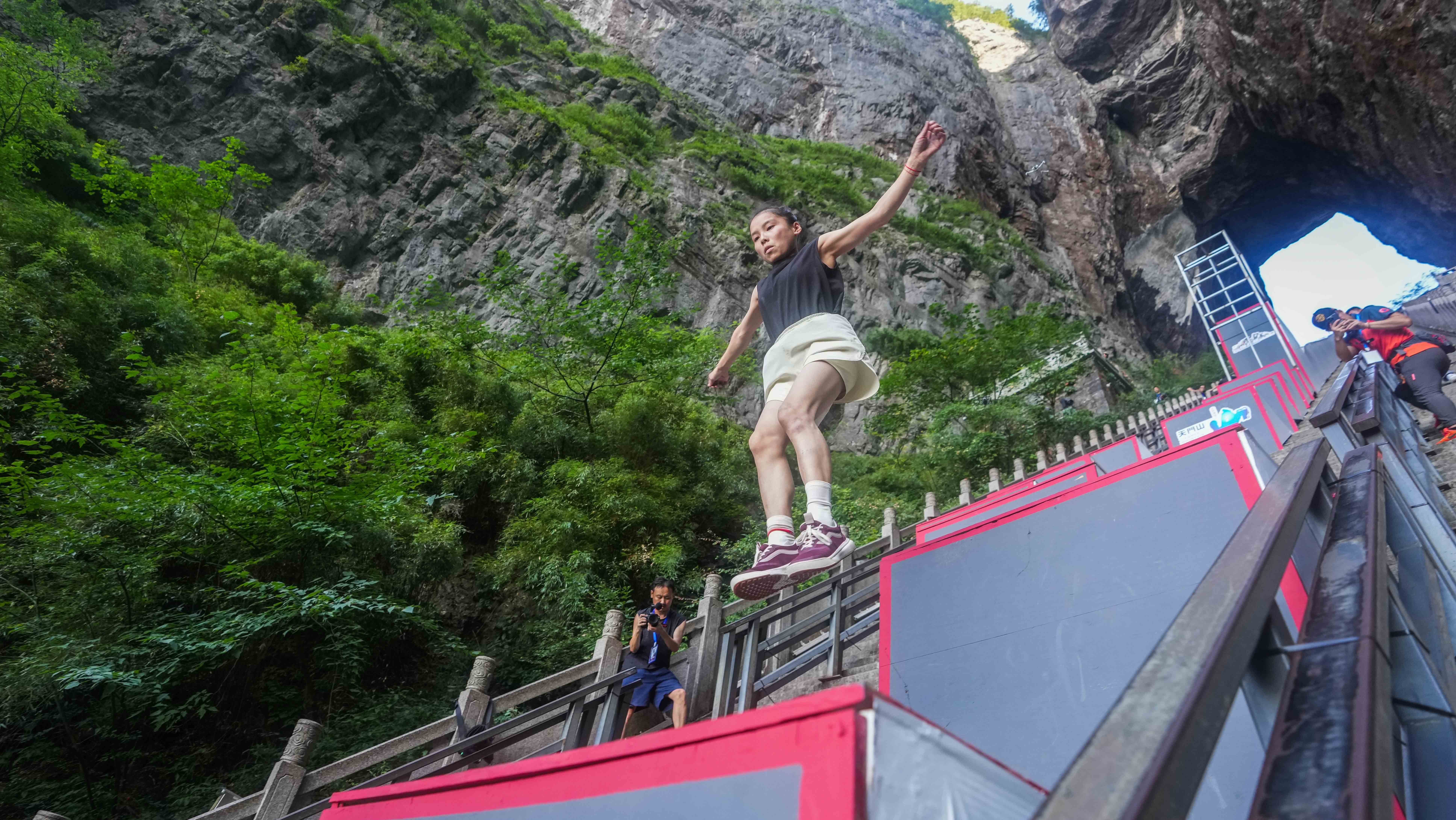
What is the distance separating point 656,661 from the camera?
3.85 m

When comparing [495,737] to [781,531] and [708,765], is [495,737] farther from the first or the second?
[708,765]

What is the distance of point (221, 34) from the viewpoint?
1955 centimetres

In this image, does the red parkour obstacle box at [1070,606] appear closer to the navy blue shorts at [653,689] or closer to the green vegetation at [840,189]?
the navy blue shorts at [653,689]

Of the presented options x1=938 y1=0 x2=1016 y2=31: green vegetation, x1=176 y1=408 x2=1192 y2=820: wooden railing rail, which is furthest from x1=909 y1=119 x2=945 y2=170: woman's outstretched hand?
x1=938 y1=0 x2=1016 y2=31: green vegetation

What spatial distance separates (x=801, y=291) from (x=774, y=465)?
775 mm

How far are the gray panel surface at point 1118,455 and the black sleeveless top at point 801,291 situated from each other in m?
5.98

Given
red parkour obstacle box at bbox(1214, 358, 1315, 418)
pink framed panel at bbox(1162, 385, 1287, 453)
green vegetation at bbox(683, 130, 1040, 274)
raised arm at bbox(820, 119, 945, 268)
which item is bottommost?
raised arm at bbox(820, 119, 945, 268)

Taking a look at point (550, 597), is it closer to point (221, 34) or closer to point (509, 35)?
point (221, 34)

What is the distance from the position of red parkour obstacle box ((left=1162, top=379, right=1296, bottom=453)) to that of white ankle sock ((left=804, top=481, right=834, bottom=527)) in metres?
7.98

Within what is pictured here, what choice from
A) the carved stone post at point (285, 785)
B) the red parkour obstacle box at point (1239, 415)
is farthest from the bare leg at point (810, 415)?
the red parkour obstacle box at point (1239, 415)

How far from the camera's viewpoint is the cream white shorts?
111 inches

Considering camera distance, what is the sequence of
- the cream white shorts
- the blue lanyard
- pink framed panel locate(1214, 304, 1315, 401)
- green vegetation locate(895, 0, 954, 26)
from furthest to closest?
green vegetation locate(895, 0, 954, 26), pink framed panel locate(1214, 304, 1315, 401), the blue lanyard, the cream white shorts

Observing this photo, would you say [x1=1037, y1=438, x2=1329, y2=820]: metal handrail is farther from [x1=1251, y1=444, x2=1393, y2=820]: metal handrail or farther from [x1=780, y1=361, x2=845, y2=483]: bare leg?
[x1=780, y1=361, x2=845, y2=483]: bare leg

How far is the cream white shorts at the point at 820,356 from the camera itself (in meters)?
2.82
